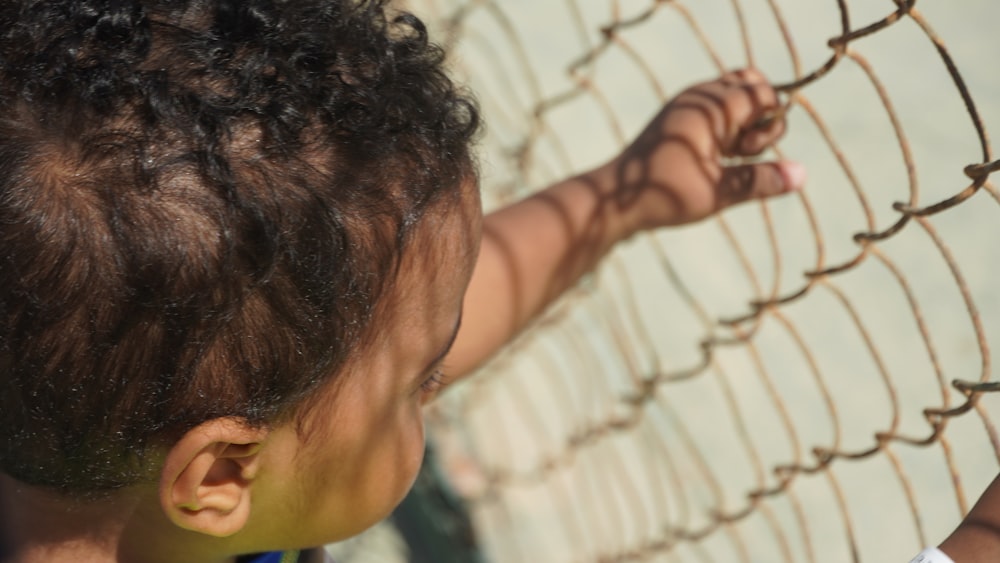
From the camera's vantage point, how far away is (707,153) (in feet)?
3.85

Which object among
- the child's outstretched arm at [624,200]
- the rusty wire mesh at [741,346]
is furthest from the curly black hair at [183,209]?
the rusty wire mesh at [741,346]

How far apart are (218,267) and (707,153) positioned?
568 mm

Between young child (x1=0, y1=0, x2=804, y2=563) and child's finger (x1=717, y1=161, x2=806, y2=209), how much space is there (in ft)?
1.11

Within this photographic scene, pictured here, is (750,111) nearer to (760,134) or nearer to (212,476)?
(760,134)

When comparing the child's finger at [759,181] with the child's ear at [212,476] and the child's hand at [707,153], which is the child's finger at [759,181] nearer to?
the child's hand at [707,153]

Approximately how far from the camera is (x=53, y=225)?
0.74 m

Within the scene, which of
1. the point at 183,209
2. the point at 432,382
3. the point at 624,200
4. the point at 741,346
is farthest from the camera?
the point at 741,346

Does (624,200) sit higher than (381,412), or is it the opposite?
(624,200)

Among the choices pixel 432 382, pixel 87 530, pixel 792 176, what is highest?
Result: pixel 792 176

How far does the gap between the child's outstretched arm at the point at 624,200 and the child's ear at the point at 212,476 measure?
1.27 feet

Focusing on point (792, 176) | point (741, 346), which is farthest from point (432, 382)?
point (741, 346)

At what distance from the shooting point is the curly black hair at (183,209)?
2.43 feet

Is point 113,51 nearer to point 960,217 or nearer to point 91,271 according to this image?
point 91,271

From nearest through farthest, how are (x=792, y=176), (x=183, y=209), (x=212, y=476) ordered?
(x=183, y=209) < (x=212, y=476) < (x=792, y=176)
